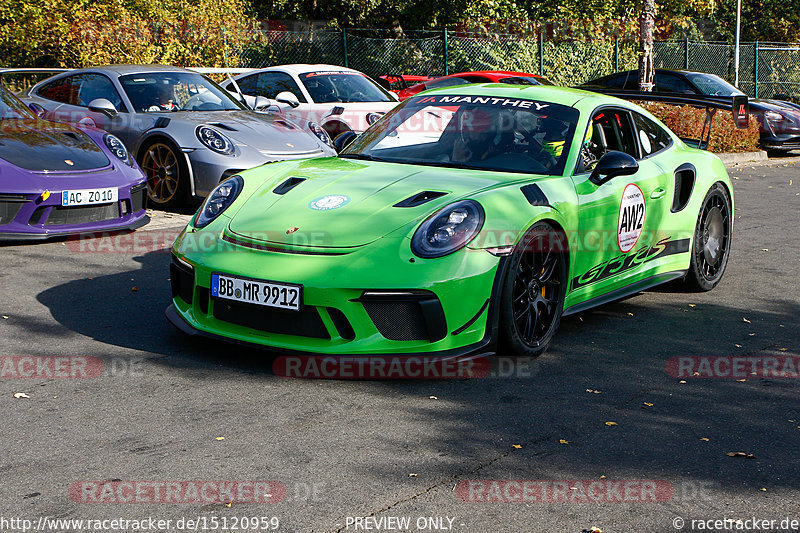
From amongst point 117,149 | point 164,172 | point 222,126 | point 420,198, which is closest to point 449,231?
point 420,198

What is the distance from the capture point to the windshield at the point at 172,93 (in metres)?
10.0

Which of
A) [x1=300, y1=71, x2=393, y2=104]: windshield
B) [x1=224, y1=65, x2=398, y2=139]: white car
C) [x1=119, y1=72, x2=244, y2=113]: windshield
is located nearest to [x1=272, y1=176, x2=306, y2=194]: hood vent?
[x1=119, y1=72, x2=244, y2=113]: windshield

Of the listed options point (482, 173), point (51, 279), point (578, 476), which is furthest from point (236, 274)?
point (51, 279)

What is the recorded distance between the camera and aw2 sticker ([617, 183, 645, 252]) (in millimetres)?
5586

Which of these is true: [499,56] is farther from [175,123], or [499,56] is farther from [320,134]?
[175,123]

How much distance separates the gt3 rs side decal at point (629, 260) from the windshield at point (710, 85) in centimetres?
1249

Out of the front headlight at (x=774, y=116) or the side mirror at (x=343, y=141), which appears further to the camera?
the front headlight at (x=774, y=116)

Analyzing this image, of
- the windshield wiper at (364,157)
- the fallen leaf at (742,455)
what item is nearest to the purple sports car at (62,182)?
the windshield wiper at (364,157)

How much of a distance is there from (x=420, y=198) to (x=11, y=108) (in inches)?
211

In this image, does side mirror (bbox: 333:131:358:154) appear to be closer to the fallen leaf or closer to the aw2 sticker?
the aw2 sticker

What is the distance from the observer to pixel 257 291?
4.43 metres

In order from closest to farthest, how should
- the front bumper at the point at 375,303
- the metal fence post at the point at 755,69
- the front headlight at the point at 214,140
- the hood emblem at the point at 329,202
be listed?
1. the front bumper at the point at 375,303
2. the hood emblem at the point at 329,202
3. the front headlight at the point at 214,140
4. the metal fence post at the point at 755,69

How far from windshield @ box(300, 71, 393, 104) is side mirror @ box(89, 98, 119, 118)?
149 inches

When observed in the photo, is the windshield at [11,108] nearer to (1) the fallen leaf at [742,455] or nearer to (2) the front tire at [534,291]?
(2) the front tire at [534,291]
